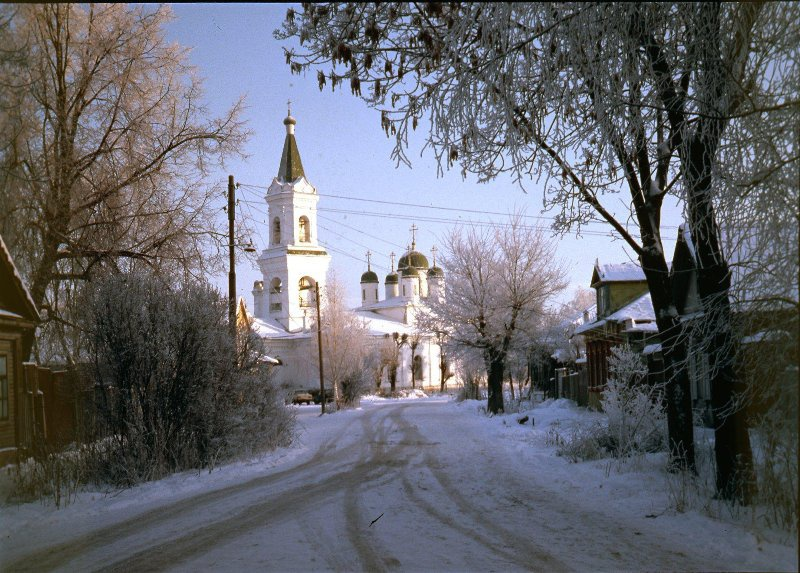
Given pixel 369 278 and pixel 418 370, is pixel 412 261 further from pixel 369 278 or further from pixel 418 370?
pixel 418 370

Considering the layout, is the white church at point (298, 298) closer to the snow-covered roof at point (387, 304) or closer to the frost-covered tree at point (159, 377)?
the snow-covered roof at point (387, 304)

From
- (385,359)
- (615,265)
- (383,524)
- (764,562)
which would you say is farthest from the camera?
(385,359)

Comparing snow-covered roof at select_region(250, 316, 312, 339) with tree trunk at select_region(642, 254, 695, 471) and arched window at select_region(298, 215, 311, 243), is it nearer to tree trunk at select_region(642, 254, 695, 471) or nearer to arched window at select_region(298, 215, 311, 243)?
arched window at select_region(298, 215, 311, 243)

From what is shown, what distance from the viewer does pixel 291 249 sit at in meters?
73.6

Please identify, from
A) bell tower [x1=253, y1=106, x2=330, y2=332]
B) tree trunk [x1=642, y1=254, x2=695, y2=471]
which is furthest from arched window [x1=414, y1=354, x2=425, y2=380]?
tree trunk [x1=642, y1=254, x2=695, y2=471]

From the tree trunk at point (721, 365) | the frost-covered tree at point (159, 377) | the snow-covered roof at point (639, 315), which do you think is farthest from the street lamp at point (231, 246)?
the snow-covered roof at point (639, 315)

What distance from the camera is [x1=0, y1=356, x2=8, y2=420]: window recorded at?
656 inches

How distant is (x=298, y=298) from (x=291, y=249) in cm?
643

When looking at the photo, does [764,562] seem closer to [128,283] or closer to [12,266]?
[128,283]

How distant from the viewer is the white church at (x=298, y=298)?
67000mm

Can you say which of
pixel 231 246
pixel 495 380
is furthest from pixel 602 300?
pixel 231 246

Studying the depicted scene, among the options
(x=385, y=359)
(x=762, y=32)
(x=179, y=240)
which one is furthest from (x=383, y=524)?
(x=385, y=359)

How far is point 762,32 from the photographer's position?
21.3 feet

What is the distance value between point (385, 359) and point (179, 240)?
53.1m
